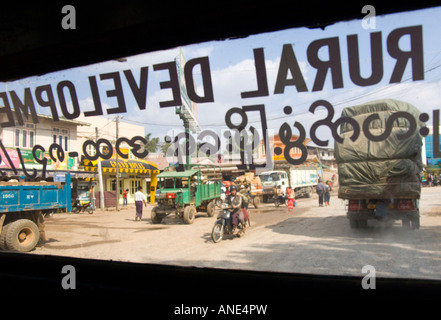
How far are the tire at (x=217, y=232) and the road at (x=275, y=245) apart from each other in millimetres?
190

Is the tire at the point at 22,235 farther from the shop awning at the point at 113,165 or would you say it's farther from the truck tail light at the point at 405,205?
the truck tail light at the point at 405,205

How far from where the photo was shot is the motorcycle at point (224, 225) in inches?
329

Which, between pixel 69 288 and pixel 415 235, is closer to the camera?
pixel 69 288

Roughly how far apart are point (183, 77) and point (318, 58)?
111 cm

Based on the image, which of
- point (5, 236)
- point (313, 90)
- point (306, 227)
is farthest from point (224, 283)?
point (306, 227)

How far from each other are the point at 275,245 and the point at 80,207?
7229 mm

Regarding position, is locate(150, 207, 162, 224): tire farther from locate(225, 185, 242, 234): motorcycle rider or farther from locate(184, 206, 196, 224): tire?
locate(225, 185, 242, 234): motorcycle rider

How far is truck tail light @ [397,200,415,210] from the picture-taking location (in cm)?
762

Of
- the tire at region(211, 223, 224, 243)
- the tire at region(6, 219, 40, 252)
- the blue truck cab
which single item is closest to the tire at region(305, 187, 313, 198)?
the tire at region(211, 223, 224, 243)

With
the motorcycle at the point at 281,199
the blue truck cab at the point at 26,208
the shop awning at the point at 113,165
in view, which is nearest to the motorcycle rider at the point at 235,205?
the shop awning at the point at 113,165

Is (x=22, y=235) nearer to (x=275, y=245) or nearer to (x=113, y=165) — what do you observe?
(x=113, y=165)

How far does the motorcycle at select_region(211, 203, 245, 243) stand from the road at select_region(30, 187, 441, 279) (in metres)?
0.23

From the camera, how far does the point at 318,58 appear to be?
2371mm
